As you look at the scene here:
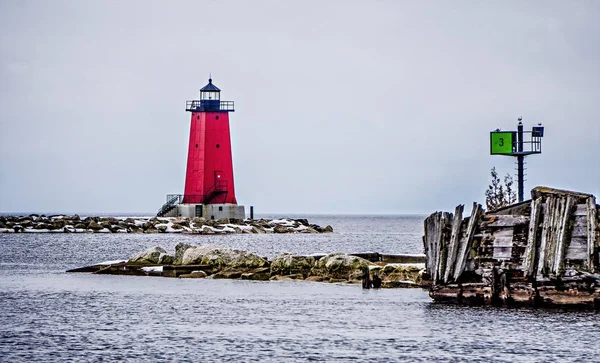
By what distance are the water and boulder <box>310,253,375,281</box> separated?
1.37 metres

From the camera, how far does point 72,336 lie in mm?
28406

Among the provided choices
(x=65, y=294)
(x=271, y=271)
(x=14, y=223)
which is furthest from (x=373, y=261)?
(x=14, y=223)

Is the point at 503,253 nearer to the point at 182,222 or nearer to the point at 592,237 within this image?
the point at 592,237

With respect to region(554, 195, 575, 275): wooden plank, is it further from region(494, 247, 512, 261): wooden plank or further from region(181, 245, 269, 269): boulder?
region(181, 245, 269, 269): boulder

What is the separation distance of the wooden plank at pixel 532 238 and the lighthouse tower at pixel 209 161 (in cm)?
5798

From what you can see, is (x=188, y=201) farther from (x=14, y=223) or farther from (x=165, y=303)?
(x=165, y=303)

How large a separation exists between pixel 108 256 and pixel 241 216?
102ft

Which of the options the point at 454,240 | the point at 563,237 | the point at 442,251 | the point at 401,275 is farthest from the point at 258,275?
the point at 563,237

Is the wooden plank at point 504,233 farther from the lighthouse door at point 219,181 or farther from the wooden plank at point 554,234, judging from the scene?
the lighthouse door at point 219,181

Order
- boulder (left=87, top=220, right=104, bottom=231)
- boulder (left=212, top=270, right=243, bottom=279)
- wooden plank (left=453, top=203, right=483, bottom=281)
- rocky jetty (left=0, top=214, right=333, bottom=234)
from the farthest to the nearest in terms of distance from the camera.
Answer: boulder (left=87, top=220, right=104, bottom=231) < rocky jetty (left=0, top=214, right=333, bottom=234) < boulder (left=212, top=270, right=243, bottom=279) < wooden plank (left=453, top=203, right=483, bottom=281)

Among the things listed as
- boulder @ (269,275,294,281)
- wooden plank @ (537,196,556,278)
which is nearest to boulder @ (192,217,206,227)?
boulder @ (269,275,294,281)

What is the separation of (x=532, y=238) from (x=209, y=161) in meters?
58.7

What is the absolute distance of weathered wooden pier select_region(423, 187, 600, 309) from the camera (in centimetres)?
3081

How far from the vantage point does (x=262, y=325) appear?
30531 millimetres
